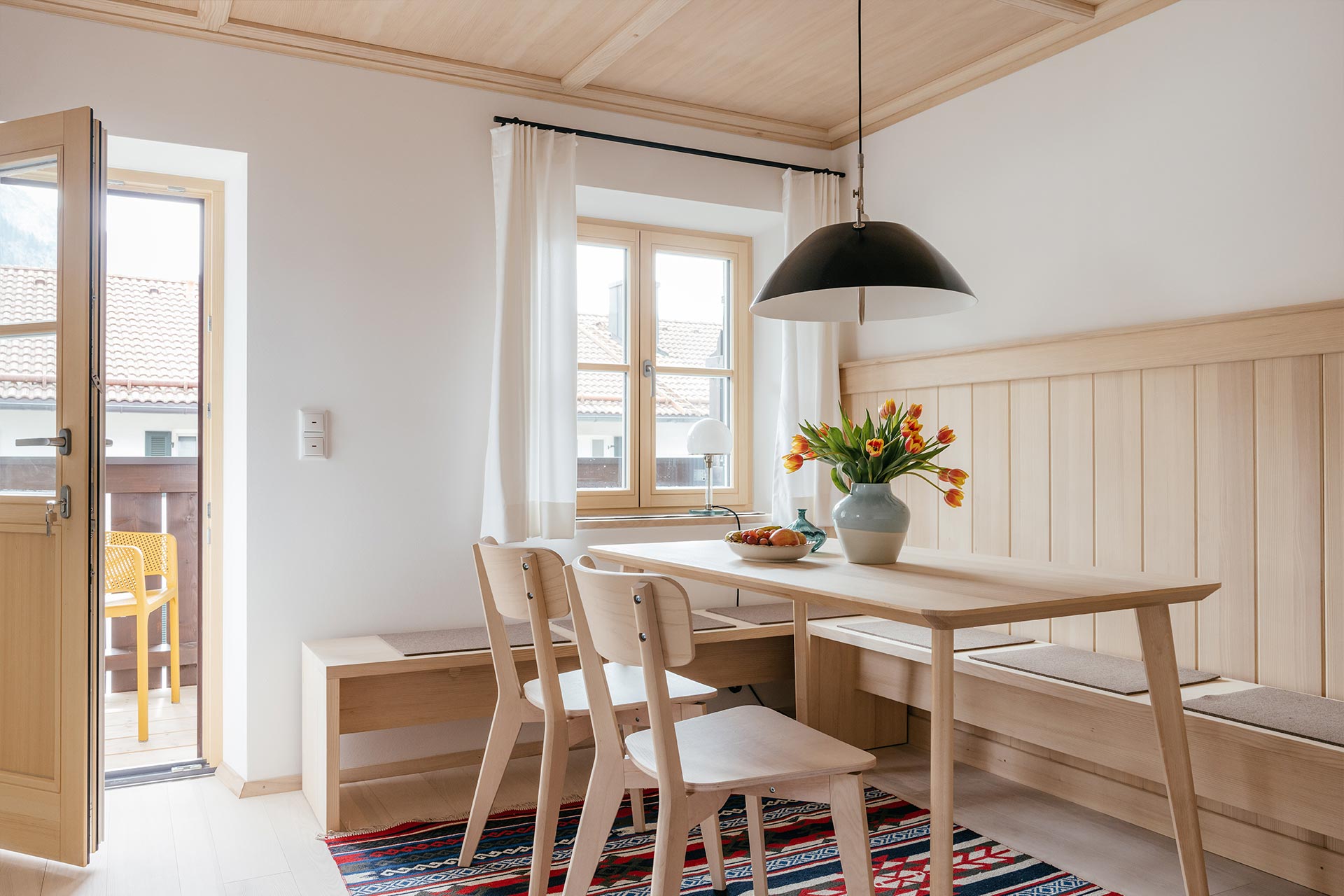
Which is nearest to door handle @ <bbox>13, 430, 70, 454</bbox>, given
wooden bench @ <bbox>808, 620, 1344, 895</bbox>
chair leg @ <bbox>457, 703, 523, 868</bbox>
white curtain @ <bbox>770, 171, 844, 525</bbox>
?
chair leg @ <bbox>457, 703, 523, 868</bbox>

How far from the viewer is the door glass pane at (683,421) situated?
13.9 ft

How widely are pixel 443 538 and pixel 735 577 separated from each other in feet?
5.10

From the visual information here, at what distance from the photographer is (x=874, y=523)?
246cm

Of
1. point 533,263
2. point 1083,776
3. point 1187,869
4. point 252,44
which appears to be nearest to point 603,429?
point 533,263

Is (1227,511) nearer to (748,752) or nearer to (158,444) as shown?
(748,752)

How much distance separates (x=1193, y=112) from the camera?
2.85 metres

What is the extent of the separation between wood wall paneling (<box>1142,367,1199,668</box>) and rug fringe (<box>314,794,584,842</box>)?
1.87 m

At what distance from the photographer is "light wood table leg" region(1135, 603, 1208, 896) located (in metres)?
2.07

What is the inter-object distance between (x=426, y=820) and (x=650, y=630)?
65.9 inches

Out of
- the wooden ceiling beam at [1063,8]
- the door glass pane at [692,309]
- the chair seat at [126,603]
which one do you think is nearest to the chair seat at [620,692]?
the door glass pane at [692,309]

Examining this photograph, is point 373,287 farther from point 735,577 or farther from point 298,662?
point 735,577

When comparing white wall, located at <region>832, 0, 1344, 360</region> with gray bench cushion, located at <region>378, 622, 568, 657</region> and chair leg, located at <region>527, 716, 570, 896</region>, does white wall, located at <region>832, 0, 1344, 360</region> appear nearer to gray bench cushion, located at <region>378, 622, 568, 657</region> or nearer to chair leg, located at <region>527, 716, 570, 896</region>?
gray bench cushion, located at <region>378, 622, 568, 657</region>

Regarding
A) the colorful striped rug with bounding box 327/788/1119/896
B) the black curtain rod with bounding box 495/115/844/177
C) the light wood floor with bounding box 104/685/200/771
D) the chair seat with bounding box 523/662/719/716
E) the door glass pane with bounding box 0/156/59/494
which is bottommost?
the colorful striped rug with bounding box 327/788/1119/896

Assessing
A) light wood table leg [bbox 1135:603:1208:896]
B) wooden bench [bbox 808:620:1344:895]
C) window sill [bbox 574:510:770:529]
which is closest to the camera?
light wood table leg [bbox 1135:603:1208:896]
